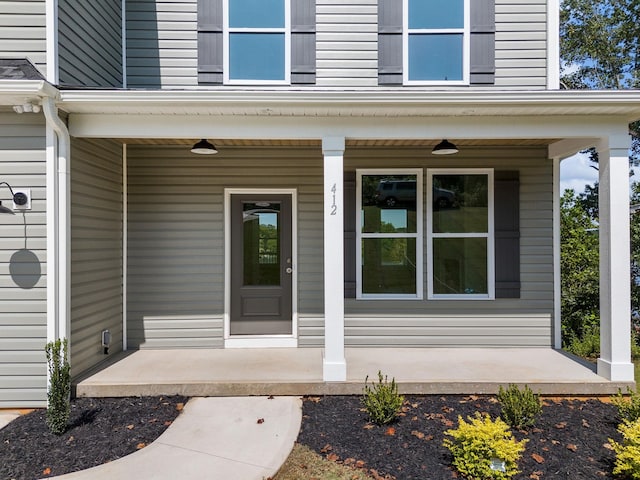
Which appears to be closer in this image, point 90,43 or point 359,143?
point 90,43

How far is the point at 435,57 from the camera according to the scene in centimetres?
503

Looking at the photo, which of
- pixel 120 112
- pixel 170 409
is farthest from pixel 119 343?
pixel 120 112

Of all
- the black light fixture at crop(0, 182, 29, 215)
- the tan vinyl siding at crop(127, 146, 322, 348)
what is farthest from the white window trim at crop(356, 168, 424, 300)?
the black light fixture at crop(0, 182, 29, 215)

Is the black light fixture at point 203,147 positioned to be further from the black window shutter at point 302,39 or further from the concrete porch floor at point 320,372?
the concrete porch floor at point 320,372

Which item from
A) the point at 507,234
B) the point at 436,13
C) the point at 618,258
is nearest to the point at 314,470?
the point at 618,258

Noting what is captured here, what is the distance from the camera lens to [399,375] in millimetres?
4008

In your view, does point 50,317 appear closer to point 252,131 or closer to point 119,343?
point 119,343

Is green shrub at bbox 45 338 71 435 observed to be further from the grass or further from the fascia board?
the fascia board

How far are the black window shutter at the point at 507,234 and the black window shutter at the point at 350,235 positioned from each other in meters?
1.78

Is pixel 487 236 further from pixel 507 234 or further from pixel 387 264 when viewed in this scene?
pixel 387 264

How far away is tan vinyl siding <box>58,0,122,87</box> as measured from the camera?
3.77m

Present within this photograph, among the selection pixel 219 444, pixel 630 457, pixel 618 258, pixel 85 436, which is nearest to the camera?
pixel 630 457

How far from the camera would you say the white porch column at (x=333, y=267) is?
3.82 m

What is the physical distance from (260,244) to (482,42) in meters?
3.73
